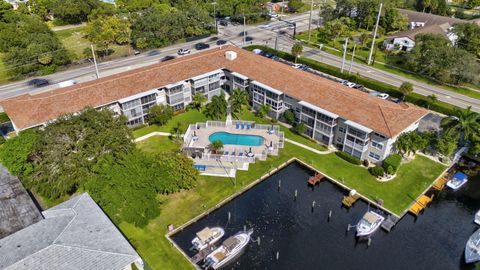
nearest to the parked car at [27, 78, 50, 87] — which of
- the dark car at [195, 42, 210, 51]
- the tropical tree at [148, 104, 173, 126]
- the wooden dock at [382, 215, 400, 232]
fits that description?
the tropical tree at [148, 104, 173, 126]

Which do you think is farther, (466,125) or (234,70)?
(234,70)

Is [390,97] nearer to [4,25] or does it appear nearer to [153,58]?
[153,58]

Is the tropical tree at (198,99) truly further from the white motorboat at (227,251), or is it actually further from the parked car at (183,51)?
the white motorboat at (227,251)

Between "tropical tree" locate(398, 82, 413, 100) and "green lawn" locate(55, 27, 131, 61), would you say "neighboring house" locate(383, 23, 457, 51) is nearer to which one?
"tropical tree" locate(398, 82, 413, 100)

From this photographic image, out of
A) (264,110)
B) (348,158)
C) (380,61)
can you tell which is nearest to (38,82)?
(264,110)

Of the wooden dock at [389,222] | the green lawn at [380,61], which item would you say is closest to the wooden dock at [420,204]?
the wooden dock at [389,222]

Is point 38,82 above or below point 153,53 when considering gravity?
below

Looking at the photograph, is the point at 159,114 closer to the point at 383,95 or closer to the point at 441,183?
the point at 383,95

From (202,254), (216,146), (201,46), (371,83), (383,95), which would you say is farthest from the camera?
(201,46)
